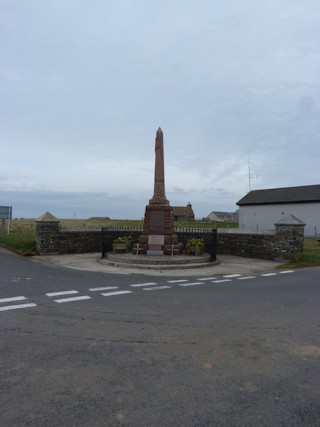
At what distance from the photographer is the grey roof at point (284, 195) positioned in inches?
1309

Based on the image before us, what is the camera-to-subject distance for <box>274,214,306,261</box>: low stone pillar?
44.8 ft

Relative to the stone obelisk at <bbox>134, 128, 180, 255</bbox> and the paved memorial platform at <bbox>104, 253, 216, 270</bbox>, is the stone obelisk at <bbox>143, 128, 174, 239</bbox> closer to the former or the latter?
the stone obelisk at <bbox>134, 128, 180, 255</bbox>

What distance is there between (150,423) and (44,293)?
17.3ft

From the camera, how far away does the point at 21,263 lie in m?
12.0

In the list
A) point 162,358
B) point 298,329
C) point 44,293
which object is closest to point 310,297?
point 298,329

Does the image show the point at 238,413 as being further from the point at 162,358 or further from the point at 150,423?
the point at 162,358

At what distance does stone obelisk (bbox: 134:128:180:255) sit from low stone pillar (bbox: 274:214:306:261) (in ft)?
15.8

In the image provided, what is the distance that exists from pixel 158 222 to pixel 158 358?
1088 centimetres

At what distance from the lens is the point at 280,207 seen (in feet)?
116

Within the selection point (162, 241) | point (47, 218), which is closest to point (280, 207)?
point (162, 241)

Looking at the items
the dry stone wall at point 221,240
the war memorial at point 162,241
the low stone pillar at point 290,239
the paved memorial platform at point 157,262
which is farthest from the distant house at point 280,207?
the paved memorial platform at point 157,262

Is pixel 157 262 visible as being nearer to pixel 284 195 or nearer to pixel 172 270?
pixel 172 270

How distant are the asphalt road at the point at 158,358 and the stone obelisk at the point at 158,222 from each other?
6.87 m

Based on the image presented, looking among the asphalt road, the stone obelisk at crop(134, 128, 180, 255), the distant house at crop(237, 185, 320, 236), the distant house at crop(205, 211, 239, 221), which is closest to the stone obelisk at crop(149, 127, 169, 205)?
the stone obelisk at crop(134, 128, 180, 255)
